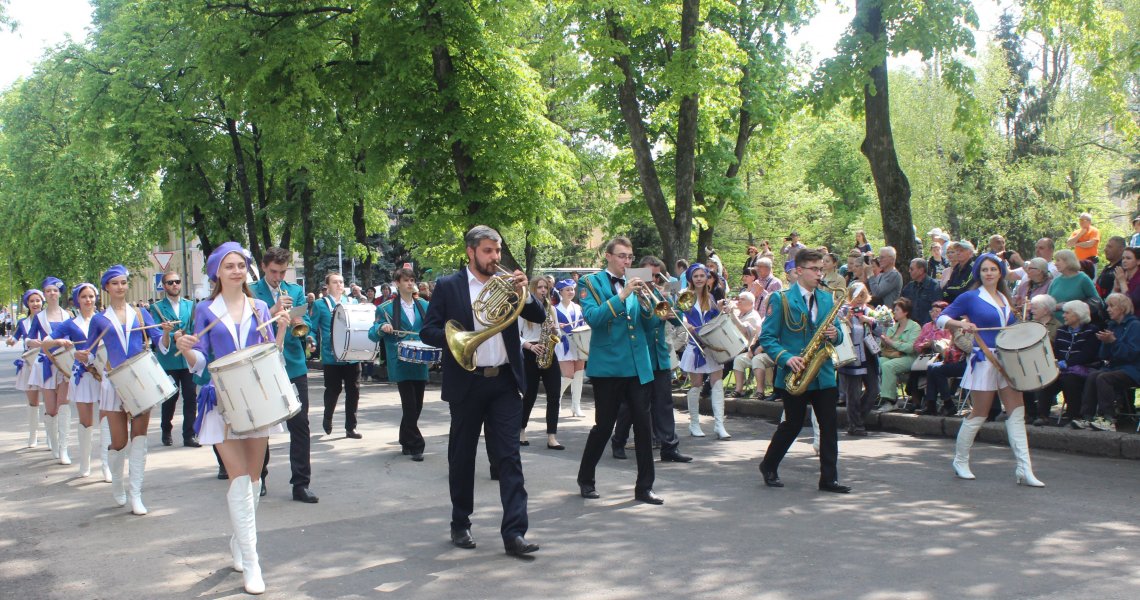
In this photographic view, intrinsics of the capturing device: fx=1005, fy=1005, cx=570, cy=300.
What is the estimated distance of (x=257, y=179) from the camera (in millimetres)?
31234

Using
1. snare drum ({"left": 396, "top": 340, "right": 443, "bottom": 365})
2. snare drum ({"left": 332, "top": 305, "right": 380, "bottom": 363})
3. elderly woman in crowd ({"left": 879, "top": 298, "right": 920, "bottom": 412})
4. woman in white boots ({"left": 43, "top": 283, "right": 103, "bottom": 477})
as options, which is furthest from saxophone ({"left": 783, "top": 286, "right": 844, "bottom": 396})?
woman in white boots ({"left": 43, "top": 283, "right": 103, "bottom": 477})

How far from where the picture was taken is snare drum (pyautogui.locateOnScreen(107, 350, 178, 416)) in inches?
317

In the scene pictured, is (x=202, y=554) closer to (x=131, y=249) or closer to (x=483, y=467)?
(x=483, y=467)

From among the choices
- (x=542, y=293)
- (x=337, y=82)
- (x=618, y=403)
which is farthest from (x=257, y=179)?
(x=618, y=403)

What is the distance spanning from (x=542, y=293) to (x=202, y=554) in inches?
227

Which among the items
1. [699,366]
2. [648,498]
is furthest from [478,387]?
[699,366]

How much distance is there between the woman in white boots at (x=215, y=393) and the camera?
5930mm

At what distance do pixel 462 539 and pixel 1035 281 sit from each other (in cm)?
875

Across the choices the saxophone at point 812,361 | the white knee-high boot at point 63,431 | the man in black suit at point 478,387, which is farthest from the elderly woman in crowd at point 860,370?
the white knee-high boot at point 63,431

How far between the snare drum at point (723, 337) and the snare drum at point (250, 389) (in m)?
6.02

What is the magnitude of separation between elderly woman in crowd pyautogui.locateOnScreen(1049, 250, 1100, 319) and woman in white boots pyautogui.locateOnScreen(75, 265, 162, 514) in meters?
9.56

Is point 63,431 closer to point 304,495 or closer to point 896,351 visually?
point 304,495

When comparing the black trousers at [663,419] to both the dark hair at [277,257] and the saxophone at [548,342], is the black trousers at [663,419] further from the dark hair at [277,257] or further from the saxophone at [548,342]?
the dark hair at [277,257]

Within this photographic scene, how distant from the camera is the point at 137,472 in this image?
27.1 ft
